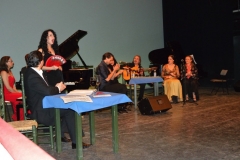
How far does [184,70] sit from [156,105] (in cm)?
194

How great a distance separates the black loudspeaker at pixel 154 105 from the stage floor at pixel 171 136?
0.13 m

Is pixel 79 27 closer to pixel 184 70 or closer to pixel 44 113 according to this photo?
pixel 184 70

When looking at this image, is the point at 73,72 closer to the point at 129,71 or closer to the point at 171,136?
the point at 129,71

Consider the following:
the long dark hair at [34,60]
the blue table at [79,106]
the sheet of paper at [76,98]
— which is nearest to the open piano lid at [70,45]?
the long dark hair at [34,60]

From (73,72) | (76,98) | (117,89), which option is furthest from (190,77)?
(76,98)

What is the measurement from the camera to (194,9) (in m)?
11.0

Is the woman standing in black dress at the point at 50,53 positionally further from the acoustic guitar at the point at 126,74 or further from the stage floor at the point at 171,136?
the acoustic guitar at the point at 126,74

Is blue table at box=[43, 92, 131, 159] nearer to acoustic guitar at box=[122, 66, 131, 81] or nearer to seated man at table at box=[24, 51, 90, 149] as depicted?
seated man at table at box=[24, 51, 90, 149]

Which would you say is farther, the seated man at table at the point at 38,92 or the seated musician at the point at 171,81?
the seated musician at the point at 171,81

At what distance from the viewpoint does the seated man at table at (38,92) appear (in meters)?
3.50

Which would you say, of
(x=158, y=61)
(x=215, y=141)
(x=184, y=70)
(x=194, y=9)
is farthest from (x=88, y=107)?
(x=194, y=9)

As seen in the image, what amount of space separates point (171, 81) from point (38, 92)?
15.1 feet

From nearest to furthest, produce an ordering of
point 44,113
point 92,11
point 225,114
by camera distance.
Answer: point 44,113
point 225,114
point 92,11

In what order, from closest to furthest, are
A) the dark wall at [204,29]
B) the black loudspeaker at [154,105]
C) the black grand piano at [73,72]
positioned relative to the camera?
the black loudspeaker at [154,105], the black grand piano at [73,72], the dark wall at [204,29]
